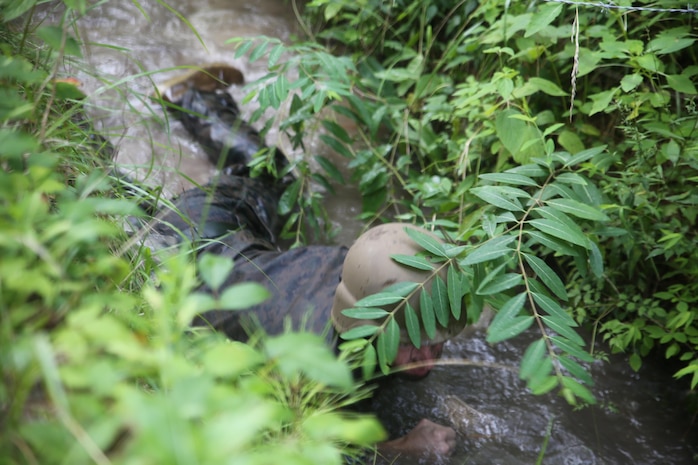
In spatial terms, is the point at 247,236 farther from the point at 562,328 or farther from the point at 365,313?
the point at 562,328

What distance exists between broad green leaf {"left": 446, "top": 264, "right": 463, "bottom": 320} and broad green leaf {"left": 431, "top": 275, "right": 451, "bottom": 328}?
33 millimetres

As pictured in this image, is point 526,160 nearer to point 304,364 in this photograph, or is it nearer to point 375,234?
point 375,234

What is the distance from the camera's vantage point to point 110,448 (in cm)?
71

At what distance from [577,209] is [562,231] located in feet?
0.42

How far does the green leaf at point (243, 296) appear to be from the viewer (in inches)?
29.2

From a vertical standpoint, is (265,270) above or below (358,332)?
below

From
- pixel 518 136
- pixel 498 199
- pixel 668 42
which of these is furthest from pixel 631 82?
pixel 498 199

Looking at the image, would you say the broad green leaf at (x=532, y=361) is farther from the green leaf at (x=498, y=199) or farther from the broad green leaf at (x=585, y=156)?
the broad green leaf at (x=585, y=156)

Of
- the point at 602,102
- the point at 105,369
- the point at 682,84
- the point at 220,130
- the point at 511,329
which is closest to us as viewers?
the point at 105,369

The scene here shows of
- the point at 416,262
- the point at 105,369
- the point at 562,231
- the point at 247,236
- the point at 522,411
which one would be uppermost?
the point at 105,369

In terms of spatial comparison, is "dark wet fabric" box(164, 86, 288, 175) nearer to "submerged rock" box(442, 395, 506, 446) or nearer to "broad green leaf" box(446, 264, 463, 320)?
"submerged rock" box(442, 395, 506, 446)

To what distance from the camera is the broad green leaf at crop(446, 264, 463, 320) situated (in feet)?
5.41

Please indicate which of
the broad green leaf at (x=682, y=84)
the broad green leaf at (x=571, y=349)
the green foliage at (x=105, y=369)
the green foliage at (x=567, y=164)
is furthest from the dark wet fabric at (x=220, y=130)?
the green foliage at (x=105, y=369)

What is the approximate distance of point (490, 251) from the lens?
1.58 metres
